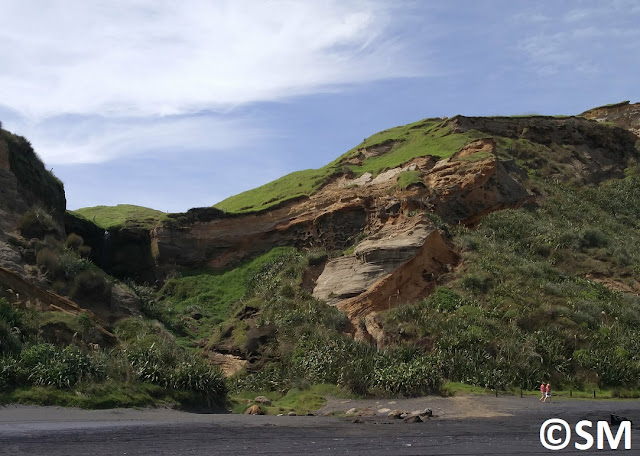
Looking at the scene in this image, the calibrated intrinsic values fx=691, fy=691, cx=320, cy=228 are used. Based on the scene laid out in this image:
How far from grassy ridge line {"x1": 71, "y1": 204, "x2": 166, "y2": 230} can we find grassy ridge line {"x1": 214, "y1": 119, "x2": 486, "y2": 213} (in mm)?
7017

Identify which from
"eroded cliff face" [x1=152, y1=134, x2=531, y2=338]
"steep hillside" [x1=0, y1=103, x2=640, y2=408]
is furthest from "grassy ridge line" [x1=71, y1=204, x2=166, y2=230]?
"eroded cliff face" [x1=152, y1=134, x2=531, y2=338]

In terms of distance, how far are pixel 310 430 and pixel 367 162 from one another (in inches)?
1811

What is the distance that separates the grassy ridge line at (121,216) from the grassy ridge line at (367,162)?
23.0ft

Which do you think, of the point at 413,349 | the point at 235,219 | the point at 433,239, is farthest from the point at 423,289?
the point at 235,219

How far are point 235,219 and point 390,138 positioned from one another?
74.7 feet

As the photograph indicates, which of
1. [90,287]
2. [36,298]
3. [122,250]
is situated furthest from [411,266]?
[122,250]

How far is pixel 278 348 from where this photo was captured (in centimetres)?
3478

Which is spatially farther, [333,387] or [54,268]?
[54,268]

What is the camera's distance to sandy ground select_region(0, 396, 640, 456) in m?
16.8

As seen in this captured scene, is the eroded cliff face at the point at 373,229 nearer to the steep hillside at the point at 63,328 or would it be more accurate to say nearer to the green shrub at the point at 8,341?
the steep hillside at the point at 63,328

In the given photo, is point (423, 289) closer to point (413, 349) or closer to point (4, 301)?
point (413, 349)

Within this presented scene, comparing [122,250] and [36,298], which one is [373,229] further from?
[36,298]

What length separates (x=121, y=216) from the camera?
60250 mm

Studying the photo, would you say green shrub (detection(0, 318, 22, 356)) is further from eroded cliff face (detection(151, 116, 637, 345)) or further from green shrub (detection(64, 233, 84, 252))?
eroded cliff face (detection(151, 116, 637, 345))
